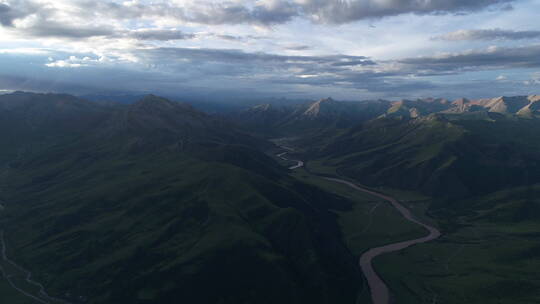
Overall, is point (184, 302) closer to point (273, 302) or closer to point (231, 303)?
point (231, 303)

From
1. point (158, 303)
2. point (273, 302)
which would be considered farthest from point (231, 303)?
point (158, 303)

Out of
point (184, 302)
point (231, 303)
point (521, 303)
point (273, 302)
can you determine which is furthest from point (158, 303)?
point (521, 303)

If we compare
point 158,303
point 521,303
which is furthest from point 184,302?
point 521,303

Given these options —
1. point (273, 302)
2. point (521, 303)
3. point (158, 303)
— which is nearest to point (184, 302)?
point (158, 303)

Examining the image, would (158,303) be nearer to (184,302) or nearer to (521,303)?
(184,302)

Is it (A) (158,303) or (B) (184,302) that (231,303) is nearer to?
(B) (184,302)

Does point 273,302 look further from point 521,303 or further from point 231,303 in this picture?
point 521,303

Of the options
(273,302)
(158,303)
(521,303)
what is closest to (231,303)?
(273,302)
